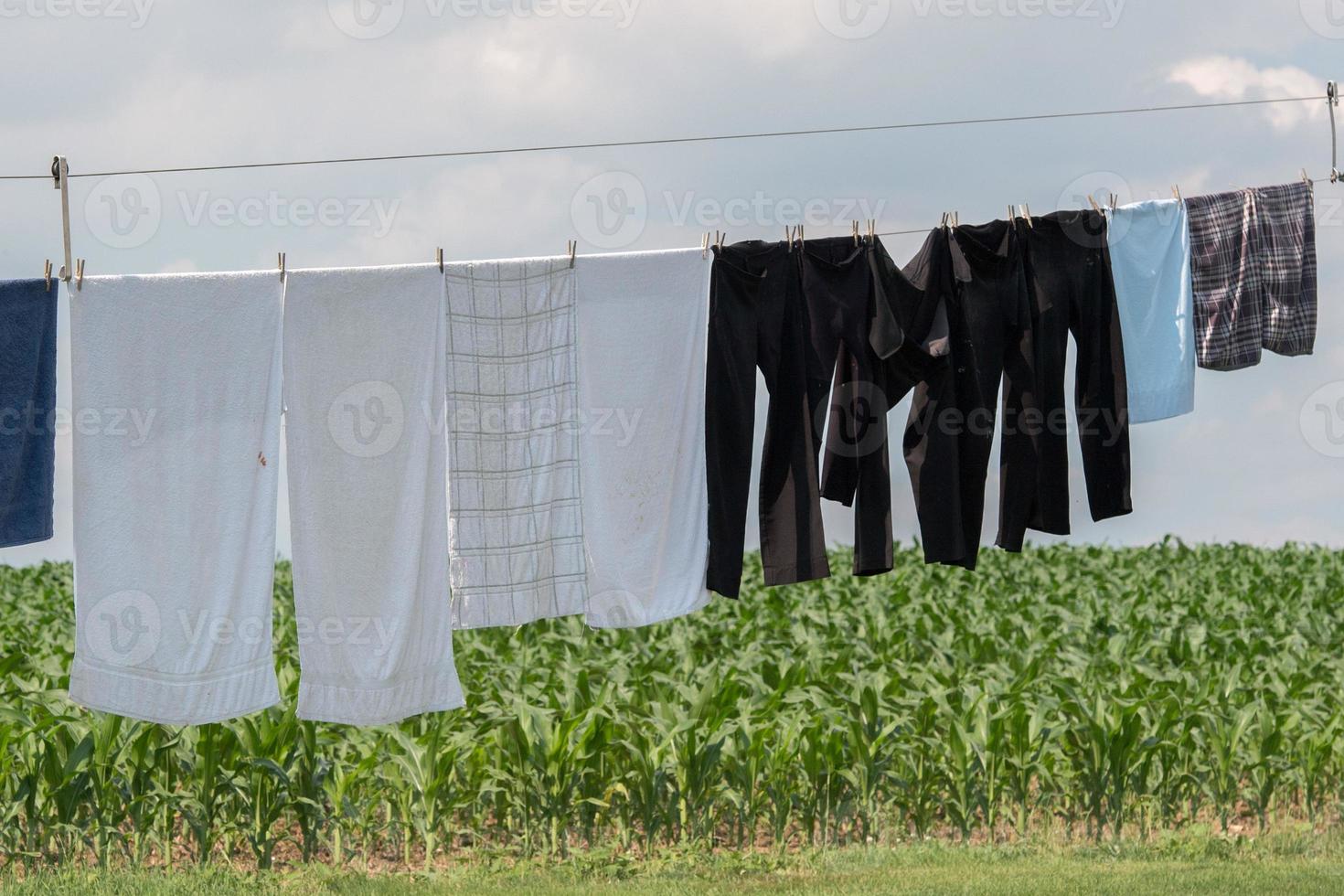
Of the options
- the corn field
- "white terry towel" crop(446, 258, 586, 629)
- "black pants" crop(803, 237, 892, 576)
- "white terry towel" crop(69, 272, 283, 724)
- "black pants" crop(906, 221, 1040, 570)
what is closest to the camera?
"white terry towel" crop(69, 272, 283, 724)

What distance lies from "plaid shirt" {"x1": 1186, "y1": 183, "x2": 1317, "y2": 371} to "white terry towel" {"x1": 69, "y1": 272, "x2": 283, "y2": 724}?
4526mm

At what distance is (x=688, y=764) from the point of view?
8.25m

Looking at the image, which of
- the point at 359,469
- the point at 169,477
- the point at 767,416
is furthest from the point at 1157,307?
the point at 169,477

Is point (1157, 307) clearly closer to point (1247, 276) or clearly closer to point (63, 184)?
point (1247, 276)

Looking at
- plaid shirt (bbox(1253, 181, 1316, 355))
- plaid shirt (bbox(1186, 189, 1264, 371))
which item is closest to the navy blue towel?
plaid shirt (bbox(1186, 189, 1264, 371))

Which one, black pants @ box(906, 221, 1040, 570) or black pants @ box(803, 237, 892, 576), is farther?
black pants @ box(906, 221, 1040, 570)

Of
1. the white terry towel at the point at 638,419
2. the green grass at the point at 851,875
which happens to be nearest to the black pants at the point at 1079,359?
the white terry towel at the point at 638,419

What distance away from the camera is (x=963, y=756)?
28.0 feet

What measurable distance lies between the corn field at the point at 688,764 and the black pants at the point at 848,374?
2.72 meters

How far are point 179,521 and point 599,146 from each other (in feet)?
9.05

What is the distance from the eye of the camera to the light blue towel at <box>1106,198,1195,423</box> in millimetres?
6453

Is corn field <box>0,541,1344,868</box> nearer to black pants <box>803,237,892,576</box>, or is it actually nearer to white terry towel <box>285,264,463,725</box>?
white terry towel <box>285,264,463,725</box>

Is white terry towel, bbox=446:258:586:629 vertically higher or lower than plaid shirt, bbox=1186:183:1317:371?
lower

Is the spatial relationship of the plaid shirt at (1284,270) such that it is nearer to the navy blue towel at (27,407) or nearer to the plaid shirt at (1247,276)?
the plaid shirt at (1247,276)
